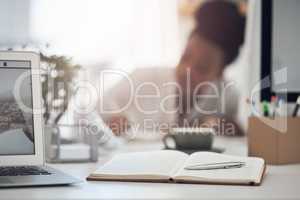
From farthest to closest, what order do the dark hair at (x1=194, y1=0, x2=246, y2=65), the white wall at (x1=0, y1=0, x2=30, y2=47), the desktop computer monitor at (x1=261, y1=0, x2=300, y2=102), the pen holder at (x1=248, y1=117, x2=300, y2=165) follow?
1. the dark hair at (x1=194, y1=0, x2=246, y2=65)
2. the white wall at (x1=0, y1=0, x2=30, y2=47)
3. the desktop computer monitor at (x1=261, y1=0, x2=300, y2=102)
4. the pen holder at (x1=248, y1=117, x2=300, y2=165)

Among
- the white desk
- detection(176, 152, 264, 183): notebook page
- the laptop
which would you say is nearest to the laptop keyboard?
the laptop

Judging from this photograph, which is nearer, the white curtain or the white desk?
the white desk

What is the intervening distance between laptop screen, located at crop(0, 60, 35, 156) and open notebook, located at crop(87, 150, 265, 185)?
0.17 m

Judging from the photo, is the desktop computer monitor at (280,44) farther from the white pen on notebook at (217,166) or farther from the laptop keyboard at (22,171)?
the laptop keyboard at (22,171)

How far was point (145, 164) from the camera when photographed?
1.25m

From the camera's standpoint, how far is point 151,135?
1948mm

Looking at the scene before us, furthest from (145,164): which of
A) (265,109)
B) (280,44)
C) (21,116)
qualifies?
(280,44)

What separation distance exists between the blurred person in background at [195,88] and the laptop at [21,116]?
26.4 inches

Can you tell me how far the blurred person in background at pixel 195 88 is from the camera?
194cm

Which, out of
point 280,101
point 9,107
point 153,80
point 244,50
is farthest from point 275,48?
point 9,107

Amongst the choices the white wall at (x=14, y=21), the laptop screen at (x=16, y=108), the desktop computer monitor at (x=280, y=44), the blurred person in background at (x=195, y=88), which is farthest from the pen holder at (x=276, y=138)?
the white wall at (x=14, y=21)

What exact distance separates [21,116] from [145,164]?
304 mm

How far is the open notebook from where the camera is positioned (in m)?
1.14

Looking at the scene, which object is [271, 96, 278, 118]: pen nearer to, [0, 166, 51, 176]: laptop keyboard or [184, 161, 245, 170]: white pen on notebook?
[184, 161, 245, 170]: white pen on notebook
